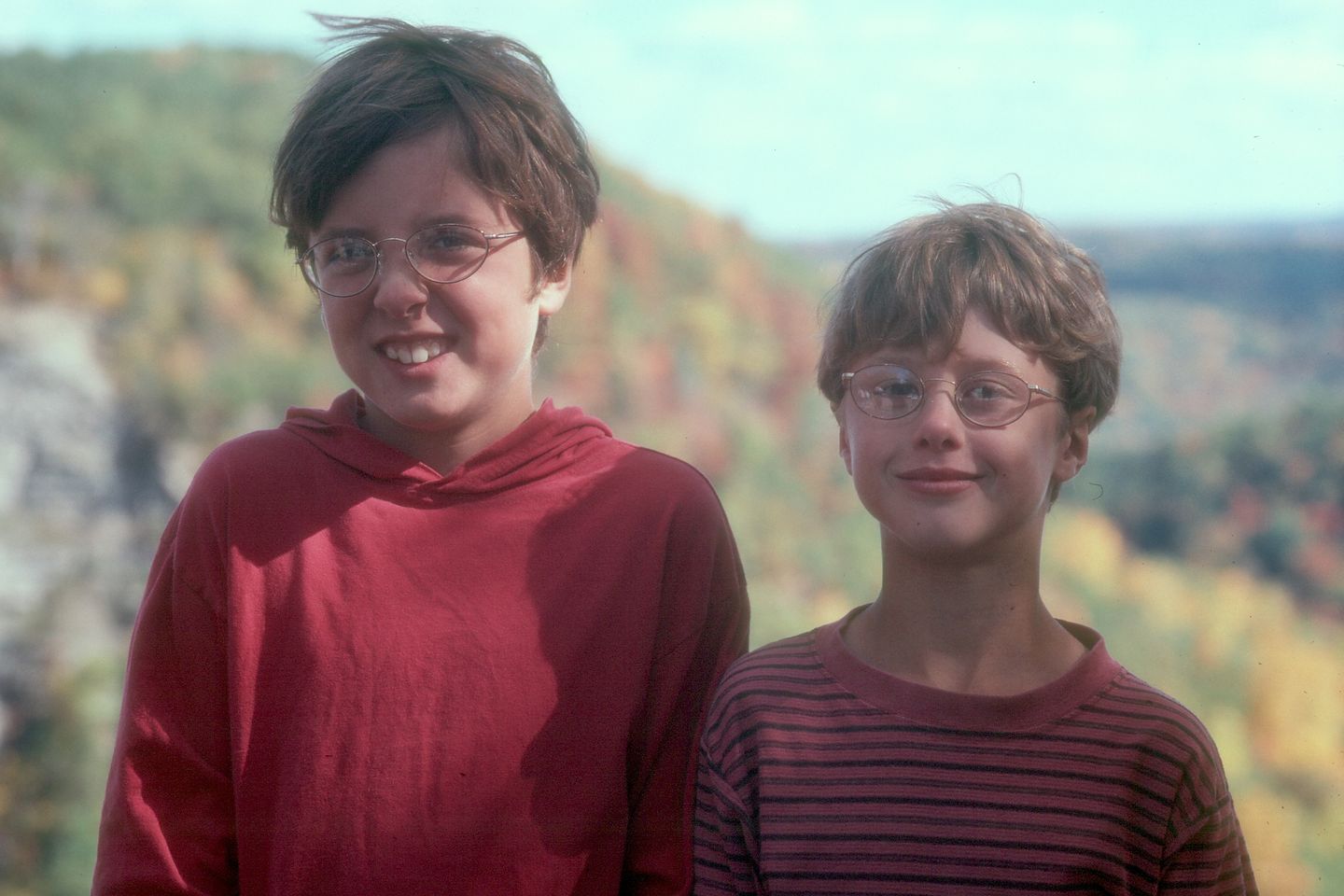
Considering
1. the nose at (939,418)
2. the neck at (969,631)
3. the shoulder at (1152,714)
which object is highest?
the nose at (939,418)

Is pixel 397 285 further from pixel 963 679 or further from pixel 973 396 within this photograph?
pixel 963 679

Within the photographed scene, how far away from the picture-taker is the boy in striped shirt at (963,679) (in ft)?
4.86

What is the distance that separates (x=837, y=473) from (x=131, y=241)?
310cm

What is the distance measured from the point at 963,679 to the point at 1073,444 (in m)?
0.36

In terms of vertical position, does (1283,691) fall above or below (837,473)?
below

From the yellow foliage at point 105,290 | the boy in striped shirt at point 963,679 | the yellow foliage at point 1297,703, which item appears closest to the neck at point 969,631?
the boy in striped shirt at point 963,679

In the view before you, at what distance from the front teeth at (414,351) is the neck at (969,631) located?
0.68 m

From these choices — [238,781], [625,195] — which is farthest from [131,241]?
[238,781]

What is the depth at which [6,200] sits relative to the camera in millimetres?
5191

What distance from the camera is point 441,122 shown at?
173 cm

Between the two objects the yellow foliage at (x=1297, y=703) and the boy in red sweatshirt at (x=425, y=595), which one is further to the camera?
the yellow foliage at (x=1297, y=703)

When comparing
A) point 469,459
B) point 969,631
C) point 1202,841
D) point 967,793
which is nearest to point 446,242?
point 469,459

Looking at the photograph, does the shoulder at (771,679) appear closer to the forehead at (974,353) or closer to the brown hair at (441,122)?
the forehead at (974,353)

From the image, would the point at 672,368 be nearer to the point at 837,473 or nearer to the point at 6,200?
the point at 837,473
